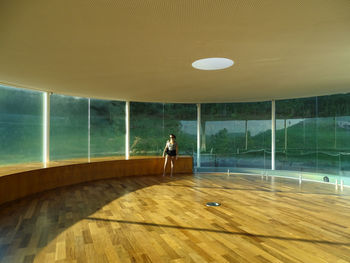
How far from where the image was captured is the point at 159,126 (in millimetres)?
9141

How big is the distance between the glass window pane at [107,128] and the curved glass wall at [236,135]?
318cm

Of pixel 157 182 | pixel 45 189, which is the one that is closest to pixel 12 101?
pixel 45 189

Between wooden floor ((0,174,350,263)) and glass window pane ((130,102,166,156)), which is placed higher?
glass window pane ((130,102,166,156))

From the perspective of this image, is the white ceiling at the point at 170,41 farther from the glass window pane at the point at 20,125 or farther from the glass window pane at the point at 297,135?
the glass window pane at the point at 297,135

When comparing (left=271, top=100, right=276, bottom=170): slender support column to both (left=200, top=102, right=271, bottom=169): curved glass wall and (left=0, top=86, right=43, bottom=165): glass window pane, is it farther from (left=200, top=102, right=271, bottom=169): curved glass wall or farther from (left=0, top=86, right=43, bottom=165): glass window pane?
(left=0, top=86, right=43, bottom=165): glass window pane

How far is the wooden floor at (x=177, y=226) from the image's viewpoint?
8.43ft

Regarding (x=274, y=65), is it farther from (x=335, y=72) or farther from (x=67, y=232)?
(x=67, y=232)

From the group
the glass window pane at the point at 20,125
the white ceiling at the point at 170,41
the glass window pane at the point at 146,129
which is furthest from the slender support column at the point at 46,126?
the glass window pane at the point at 146,129

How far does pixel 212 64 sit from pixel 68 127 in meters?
5.41

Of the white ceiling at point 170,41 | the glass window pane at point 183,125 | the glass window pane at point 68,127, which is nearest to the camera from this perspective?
the white ceiling at point 170,41

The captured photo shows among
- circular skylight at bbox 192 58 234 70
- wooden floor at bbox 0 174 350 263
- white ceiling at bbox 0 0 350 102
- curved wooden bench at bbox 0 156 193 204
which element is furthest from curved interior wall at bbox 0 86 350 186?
circular skylight at bbox 192 58 234 70

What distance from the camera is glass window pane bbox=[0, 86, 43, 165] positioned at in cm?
581

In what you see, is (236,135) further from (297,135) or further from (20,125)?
(20,125)

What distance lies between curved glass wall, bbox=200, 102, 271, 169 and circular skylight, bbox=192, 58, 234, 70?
4963 mm
